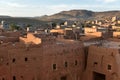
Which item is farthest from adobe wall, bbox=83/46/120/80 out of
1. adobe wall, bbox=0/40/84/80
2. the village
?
adobe wall, bbox=0/40/84/80

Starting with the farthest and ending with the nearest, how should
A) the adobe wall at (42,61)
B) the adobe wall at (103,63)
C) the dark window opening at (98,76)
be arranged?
the dark window opening at (98,76), the adobe wall at (103,63), the adobe wall at (42,61)

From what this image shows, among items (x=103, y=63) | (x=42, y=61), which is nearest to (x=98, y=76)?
(x=103, y=63)

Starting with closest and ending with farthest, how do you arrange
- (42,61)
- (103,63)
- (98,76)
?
1. (42,61)
2. (103,63)
3. (98,76)

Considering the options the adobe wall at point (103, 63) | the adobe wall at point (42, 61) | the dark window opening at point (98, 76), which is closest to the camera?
the adobe wall at point (42, 61)

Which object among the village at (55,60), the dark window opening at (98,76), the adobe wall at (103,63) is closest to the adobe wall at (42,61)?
the village at (55,60)

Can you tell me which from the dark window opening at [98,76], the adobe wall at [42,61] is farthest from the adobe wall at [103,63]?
the adobe wall at [42,61]

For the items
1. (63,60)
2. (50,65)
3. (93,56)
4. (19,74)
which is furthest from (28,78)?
(93,56)

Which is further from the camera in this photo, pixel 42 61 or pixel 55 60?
pixel 55 60

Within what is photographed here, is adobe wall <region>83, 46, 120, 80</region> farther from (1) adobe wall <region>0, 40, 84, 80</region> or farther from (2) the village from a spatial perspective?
(1) adobe wall <region>0, 40, 84, 80</region>

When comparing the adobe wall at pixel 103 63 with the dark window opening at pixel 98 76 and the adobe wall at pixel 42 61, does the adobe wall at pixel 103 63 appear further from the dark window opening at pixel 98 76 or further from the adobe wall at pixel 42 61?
the adobe wall at pixel 42 61

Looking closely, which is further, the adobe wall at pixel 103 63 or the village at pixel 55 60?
the adobe wall at pixel 103 63

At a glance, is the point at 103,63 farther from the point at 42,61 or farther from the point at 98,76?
the point at 42,61

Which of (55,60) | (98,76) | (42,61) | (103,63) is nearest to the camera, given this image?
(42,61)

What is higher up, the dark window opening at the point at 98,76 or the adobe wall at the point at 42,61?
the adobe wall at the point at 42,61
